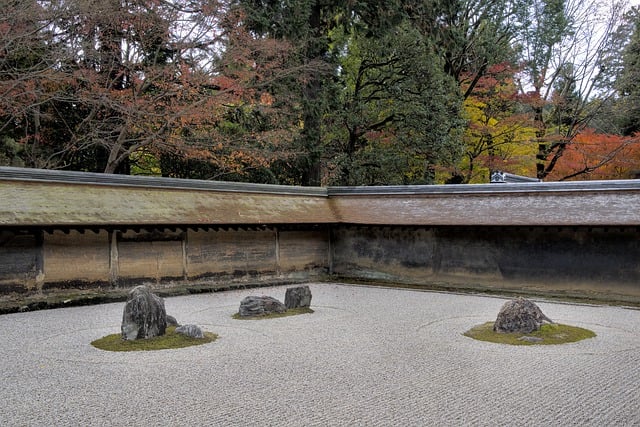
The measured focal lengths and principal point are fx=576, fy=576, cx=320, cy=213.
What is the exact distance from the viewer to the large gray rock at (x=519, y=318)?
768 cm

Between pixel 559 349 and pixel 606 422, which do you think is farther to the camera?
pixel 559 349

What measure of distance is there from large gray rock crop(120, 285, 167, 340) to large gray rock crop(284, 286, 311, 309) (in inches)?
114

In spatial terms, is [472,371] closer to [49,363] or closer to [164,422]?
[164,422]

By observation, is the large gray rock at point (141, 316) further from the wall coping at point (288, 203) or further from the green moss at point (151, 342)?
the wall coping at point (288, 203)

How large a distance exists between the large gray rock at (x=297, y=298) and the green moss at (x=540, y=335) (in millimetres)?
2913

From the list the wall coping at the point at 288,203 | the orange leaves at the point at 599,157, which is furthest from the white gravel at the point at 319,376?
the orange leaves at the point at 599,157

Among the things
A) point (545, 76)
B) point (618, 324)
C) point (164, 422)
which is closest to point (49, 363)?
point (164, 422)

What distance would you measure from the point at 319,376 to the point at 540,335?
3457 millimetres

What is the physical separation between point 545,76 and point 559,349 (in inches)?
670

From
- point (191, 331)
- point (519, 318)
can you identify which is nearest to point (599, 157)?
point (519, 318)

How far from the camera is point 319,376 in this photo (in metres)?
5.70

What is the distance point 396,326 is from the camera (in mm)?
8484

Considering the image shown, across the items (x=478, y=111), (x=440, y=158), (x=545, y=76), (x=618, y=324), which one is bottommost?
(x=618, y=324)

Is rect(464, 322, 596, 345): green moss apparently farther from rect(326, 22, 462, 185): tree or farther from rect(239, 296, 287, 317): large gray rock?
rect(326, 22, 462, 185): tree
